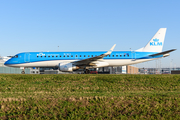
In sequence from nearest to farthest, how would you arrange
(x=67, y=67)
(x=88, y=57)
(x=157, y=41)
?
(x=67, y=67) → (x=88, y=57) → (x=157, y=41)

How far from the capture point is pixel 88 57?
1259 inches

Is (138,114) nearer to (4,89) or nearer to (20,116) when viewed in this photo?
(20,116)

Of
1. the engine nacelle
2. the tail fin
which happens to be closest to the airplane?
the tail fin

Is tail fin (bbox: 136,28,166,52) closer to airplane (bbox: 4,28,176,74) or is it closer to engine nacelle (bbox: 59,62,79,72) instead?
airplane (bbox: 4,28,176,74)

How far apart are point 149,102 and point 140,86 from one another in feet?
20.5

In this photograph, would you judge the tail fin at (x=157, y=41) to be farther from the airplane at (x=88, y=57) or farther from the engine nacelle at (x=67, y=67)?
the engine nacelle at (x=67, y=67)

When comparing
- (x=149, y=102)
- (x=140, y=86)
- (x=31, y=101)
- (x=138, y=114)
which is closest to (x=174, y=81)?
(x=140, y=86)

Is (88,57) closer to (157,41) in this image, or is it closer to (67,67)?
(67,67)

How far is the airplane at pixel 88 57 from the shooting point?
31516 millimetres

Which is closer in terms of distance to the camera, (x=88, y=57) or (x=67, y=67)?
(x=67, y=67)

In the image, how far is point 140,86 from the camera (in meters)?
18.1

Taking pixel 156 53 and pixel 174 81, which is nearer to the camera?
pixel 174 81

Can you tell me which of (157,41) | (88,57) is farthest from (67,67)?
(157,41)

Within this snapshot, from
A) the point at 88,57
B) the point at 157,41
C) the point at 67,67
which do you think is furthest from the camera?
the point at 157,41
